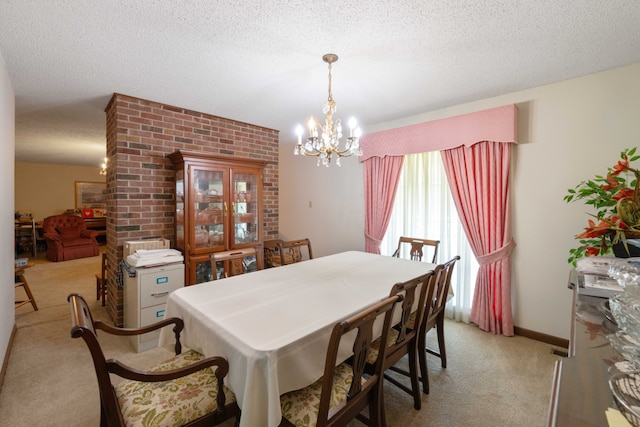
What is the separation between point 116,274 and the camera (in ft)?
9.16

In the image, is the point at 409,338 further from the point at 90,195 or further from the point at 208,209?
the point at 90,195

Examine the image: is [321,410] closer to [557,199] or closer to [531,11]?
[531,11]

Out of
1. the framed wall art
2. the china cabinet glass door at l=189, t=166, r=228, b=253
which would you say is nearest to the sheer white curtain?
the china cabinet glass door at l=189, t=166, r=228, b=253

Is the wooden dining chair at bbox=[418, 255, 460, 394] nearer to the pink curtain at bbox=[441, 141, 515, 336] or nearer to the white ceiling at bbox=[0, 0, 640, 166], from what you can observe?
the pink curtain at bbox=[441, 141, 515, 336]

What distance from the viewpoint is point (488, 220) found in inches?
109

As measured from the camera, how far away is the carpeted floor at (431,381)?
5.60 feet

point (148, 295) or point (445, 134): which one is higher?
point (445, 134)

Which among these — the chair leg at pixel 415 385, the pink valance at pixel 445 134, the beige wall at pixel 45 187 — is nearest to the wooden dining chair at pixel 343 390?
the chair leg at pixel 415 385

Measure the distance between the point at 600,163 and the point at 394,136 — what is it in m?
1.86

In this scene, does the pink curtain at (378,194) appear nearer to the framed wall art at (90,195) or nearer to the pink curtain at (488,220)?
the pink curtain at (488,220)

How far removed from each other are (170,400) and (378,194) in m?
2.92

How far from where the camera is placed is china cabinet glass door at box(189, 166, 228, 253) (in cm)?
293

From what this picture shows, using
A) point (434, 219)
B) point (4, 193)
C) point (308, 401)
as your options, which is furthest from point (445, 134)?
point (4, 193)

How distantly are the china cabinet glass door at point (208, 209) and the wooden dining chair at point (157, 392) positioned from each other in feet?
5.46
